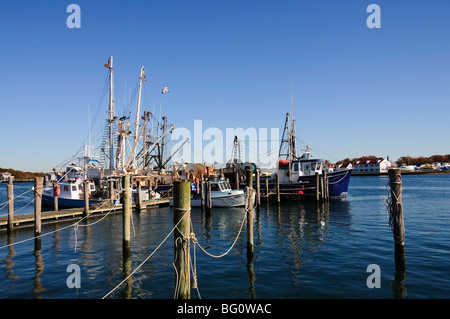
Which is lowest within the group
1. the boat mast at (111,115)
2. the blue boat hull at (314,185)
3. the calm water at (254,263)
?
the calm water at (254,263)

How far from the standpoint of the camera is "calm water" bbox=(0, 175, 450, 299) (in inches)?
390

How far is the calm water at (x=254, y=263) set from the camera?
32.5 feet

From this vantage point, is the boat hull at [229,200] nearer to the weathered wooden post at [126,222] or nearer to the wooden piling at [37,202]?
the wooden piling at [37,202]

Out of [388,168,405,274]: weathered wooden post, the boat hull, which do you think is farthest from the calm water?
the boat hull

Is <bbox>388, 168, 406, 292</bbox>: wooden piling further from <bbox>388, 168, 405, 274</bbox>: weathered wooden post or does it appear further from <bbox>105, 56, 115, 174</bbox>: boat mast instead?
<bbox>105, 56, 115, 174</bbox>: boat mast

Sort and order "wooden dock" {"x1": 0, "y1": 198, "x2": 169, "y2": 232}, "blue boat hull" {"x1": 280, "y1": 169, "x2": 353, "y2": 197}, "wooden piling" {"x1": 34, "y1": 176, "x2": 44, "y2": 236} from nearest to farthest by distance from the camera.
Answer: "wooden piling" {"x1": 34, "y1": 176, "x2": 44, "y2": 236} → "wooden dock" {"x1": 0, "y1": 198, "x2": 169, "y2": 232} → "blue boat hull" {"x1": 280, "y1": 169, "x2": 353, "y2": 197}

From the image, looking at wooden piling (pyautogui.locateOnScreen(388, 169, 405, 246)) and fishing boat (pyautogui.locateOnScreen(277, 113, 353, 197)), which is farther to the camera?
fishing boat (pyautogui.locateOnScreen(277, 113, 353, 197))

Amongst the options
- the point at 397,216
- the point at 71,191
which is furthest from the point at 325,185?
the point at 71,191

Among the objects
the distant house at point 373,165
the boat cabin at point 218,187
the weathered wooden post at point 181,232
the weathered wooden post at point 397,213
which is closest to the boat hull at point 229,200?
the boat cabin at point 218,187

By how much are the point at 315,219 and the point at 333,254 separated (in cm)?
1173

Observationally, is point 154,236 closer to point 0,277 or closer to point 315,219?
point 0,277

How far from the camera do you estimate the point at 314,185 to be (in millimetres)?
39500

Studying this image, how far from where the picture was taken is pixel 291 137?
152ft
